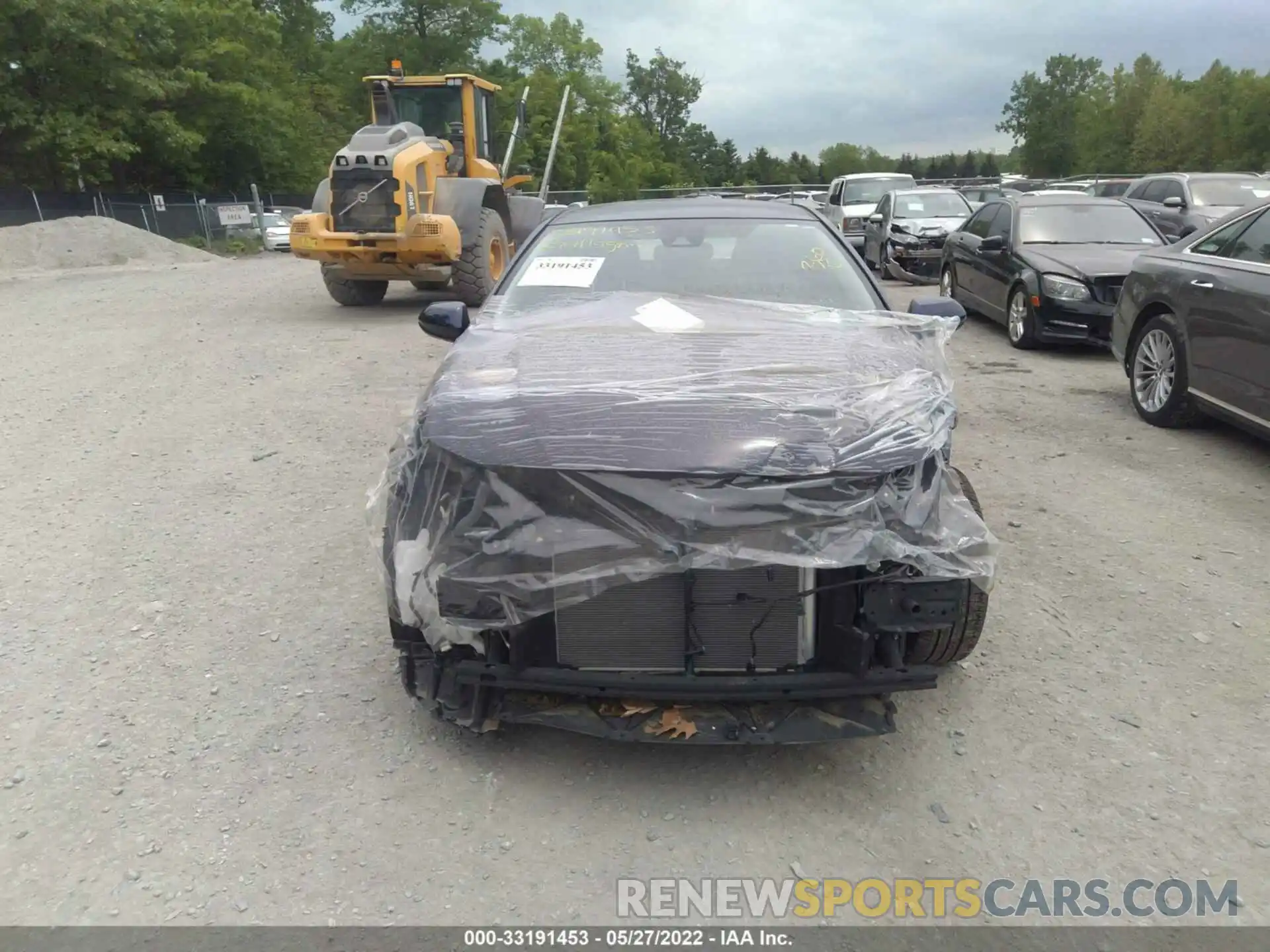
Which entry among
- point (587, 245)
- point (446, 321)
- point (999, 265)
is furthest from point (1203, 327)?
point (446, 321)

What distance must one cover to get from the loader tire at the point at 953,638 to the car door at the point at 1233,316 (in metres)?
3.32

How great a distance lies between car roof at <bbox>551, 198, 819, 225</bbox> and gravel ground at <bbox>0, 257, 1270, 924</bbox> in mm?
1899

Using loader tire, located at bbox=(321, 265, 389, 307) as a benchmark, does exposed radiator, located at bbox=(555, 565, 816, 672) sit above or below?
above

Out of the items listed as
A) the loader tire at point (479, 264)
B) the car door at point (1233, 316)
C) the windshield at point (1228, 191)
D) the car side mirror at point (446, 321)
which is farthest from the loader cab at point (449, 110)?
the windshield at point (1228, 191)

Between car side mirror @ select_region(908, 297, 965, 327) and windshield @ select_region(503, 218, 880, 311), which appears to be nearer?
car side mirror @ select_region(908, 297, 965, 327)

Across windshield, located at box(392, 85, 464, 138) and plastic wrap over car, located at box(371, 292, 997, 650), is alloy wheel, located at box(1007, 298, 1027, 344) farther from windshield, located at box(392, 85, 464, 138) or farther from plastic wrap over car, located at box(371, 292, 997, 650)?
windshield, located at box(392, 85, 464, 138)

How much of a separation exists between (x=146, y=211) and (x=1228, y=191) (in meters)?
27.2

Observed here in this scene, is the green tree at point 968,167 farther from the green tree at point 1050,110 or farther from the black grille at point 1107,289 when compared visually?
the black grille at point 1107,289

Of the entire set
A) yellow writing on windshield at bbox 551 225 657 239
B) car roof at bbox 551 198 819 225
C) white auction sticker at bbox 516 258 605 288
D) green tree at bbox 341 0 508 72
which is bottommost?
white auction sticker at bbox 516 258 605 288

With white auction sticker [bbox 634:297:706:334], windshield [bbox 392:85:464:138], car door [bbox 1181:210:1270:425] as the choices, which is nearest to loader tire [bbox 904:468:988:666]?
white auction sticker [bbox 634:297:706:334]

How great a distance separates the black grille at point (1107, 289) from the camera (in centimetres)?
882

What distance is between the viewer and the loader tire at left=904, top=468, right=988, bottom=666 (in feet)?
9.74

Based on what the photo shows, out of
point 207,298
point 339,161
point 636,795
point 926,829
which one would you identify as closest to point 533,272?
point 636,795

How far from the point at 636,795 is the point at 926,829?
0.84 meters
